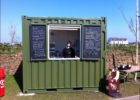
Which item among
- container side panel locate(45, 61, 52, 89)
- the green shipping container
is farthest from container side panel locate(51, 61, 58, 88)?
container side panel locate(45, 61, 52, 89)

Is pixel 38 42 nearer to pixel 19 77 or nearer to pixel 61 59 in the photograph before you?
pixel 61 59

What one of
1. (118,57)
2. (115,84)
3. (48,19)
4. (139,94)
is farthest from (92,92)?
(118,57)

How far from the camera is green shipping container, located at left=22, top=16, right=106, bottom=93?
10.0m

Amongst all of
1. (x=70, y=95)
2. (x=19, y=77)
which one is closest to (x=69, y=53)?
(x=70, y=95)

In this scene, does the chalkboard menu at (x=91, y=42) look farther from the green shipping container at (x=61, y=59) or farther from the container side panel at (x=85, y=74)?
the container side panel at (x=85, y=74)

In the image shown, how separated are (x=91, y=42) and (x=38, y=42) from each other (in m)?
1.91

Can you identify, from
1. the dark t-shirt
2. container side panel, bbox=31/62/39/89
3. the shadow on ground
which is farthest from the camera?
the shadow on ground

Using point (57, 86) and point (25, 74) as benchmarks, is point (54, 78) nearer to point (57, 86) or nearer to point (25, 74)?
point (57, 86)

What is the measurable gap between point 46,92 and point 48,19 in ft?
8.59

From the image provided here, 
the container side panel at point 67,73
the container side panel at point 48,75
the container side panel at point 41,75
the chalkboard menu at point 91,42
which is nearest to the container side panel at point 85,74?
the chalkboard menu at point 91,42

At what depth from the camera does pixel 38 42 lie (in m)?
10.0

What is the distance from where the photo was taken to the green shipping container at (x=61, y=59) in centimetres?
1000

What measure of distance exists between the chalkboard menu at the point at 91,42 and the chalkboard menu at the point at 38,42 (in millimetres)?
Result: 1462

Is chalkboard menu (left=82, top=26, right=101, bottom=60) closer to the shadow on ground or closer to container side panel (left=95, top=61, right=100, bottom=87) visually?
container side panel (left=95, top=61, right=100, bottom=87)
